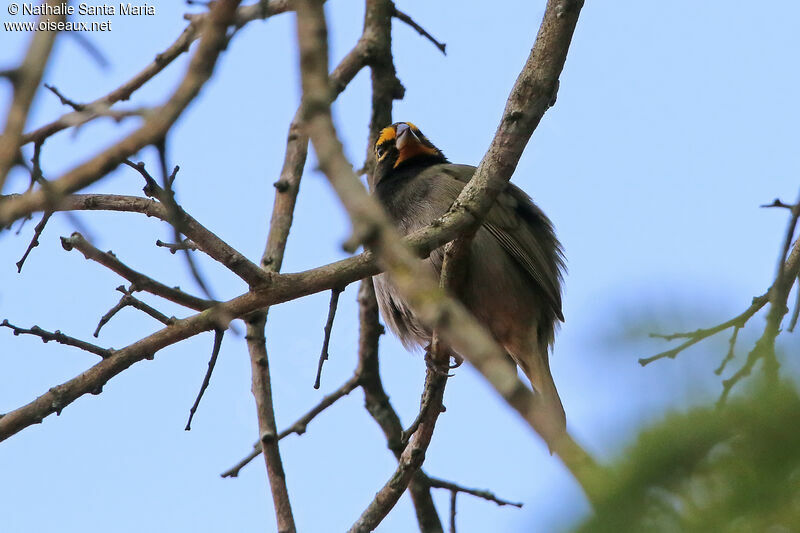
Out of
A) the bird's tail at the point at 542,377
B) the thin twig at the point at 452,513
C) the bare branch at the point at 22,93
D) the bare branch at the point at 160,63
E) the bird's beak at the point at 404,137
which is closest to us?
the bare branch at the point at 22,93

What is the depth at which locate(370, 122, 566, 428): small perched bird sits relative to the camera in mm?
5770

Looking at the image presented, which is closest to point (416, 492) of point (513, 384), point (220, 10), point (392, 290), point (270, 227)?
point (392, 290)

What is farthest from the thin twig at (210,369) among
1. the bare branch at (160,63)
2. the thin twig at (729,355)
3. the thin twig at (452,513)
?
the thin twig at (729,355)

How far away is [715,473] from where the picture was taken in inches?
48.6

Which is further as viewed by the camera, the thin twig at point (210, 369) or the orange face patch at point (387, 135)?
the orange face patch at point (387, 135)

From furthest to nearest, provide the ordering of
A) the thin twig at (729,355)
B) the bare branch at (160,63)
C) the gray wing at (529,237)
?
the gray wing at (529,237)
the bare branch at (160,63)
the thin twig at (729,355)

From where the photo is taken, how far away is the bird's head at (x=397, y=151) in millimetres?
6691

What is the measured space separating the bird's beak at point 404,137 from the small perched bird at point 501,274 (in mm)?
338

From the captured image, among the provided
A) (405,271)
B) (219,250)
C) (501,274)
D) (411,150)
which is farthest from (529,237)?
(405,271)

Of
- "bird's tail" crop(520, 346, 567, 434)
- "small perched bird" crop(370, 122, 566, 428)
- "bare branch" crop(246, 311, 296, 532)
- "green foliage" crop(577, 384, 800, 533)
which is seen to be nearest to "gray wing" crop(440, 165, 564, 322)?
"small perched bird" crop(370, 122, 566, 428)

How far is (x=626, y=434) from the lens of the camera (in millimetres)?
1287

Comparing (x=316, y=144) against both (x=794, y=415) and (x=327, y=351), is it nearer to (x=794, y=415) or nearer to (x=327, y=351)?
→ (x=794, y=415)

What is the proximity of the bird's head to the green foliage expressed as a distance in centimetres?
550

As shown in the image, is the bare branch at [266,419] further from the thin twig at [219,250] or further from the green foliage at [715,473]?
the green foliage at [715,473]
